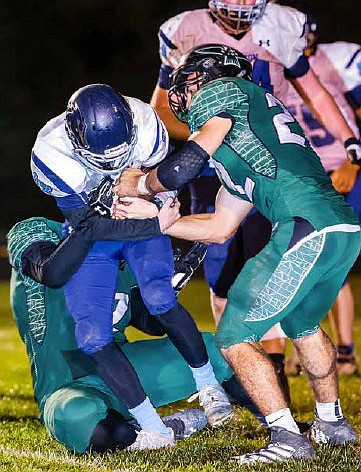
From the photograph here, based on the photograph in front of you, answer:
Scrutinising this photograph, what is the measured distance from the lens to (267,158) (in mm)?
3609

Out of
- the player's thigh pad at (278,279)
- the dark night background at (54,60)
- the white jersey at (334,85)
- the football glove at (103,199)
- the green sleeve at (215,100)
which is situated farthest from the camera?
the dark night background at (54,60)

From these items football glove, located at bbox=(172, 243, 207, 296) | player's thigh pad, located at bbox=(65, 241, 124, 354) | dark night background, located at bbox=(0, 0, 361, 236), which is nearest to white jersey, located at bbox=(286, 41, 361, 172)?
football glove, located at bbox=(172, 243, 207, 296)

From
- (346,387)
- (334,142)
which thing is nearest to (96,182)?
(346,387)

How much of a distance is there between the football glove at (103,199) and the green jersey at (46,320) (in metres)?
0.35

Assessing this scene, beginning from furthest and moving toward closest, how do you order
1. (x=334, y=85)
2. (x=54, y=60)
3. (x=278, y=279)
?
1. (x=54, y=60)
2. (x=334, y=85)
3. (x=278, y=279)

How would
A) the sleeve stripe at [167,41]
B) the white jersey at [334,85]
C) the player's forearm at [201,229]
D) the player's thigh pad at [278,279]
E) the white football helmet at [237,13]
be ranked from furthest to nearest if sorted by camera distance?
the white jersey at [334,85]
the sleeve stripe at [167,41]
the white football helmet at [237,13]
the player's forearm at [201,229]
the player's thigh pad at [278,279]

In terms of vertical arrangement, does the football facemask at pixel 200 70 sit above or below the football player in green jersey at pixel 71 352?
above

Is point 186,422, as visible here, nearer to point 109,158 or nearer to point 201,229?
point 201,229

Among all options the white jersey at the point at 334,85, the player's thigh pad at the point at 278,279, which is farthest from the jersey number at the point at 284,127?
the white jersey at the point at 334,85

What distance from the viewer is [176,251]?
14.3 ft

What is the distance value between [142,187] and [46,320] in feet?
2.26

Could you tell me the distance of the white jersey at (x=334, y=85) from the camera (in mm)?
6023

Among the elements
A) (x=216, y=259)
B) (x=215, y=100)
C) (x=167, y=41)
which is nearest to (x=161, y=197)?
(x=215, y=100)

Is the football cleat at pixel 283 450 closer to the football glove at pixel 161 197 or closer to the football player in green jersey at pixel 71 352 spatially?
the football player in green jersey at pixel 71 352
